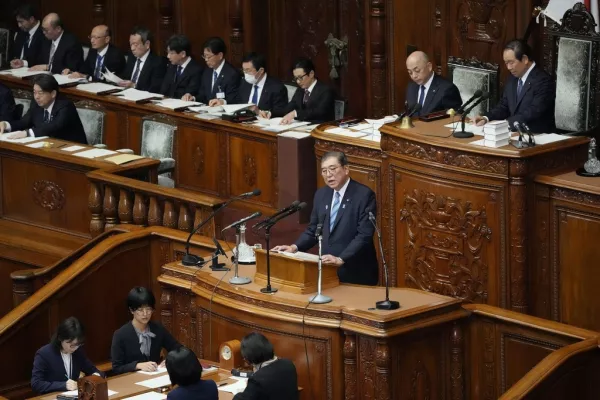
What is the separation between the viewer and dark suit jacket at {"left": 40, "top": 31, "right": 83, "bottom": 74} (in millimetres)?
15852

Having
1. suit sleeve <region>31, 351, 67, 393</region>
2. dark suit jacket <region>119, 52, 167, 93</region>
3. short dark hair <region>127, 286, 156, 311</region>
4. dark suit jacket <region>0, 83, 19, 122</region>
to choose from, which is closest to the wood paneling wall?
dark suit jacket <region>119, 52, 167, 93</region>

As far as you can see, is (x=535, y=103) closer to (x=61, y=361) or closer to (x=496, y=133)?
(x=496, y=133)

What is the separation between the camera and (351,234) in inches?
382

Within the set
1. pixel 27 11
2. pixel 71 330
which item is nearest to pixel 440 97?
pixel 71 330

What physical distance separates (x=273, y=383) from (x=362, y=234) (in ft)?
6.46

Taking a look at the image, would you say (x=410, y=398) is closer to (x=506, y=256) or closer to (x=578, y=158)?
(x=506, y=256)

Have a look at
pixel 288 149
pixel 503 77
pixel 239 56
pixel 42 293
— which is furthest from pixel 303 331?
pixel 239 56

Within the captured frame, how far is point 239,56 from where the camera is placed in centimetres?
1566

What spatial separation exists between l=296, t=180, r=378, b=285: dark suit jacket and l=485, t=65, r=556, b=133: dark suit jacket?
170 cm

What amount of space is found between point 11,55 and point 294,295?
30.2ft

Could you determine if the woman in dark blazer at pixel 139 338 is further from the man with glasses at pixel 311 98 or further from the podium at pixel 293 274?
the man with glasses at pixel 311 98

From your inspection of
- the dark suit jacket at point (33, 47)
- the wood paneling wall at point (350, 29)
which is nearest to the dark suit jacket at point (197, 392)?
the wood paneling wall at point (350, 29)

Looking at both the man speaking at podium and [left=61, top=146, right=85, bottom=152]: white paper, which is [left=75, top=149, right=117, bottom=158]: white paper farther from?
the man speaking at podium

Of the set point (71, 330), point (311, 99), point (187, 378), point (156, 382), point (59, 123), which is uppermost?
point (311, 99)
